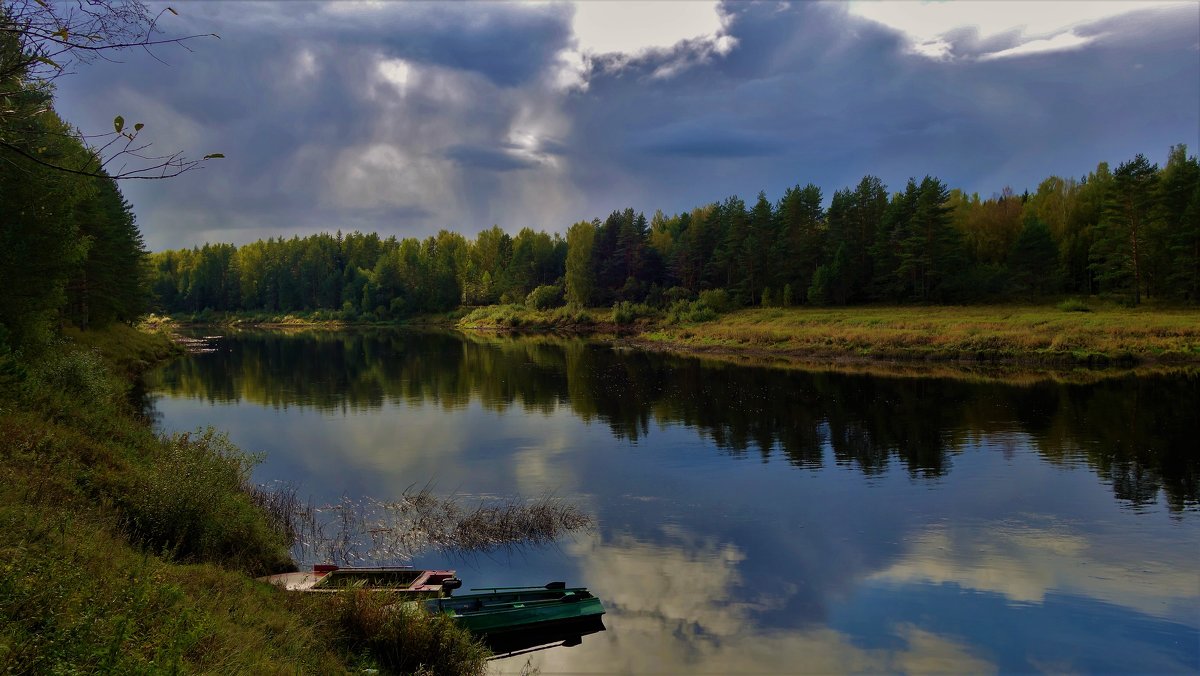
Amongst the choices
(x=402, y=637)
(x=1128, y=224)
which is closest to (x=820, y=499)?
(x=402, y=637)

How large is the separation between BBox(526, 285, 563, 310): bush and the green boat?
4376 inches

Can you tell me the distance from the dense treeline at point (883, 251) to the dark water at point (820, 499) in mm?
34851

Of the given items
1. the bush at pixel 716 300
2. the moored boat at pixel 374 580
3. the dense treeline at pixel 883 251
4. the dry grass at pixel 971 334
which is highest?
the dense treeline at pixel 883 251

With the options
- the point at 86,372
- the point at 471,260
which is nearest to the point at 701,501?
the point at 86,372

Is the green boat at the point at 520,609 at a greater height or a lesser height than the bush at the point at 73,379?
lesser

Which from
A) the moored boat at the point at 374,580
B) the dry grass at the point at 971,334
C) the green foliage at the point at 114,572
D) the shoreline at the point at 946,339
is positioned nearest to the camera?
the green foliage at the point at 114,572

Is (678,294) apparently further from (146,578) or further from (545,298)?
(146,578)

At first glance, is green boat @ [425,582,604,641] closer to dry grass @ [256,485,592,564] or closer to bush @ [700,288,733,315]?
dry grass @ [256,485,592,564]

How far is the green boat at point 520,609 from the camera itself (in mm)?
11438

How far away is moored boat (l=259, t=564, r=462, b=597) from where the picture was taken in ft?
38.5

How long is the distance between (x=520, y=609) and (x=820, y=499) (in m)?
12.3

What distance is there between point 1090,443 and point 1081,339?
29250mm

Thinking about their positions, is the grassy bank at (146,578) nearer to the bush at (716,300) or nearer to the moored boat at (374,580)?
the moored boat at (374,580)

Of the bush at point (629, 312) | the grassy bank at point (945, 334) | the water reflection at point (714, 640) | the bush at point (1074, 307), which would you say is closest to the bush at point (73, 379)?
the water reflection at point (714, 640)
